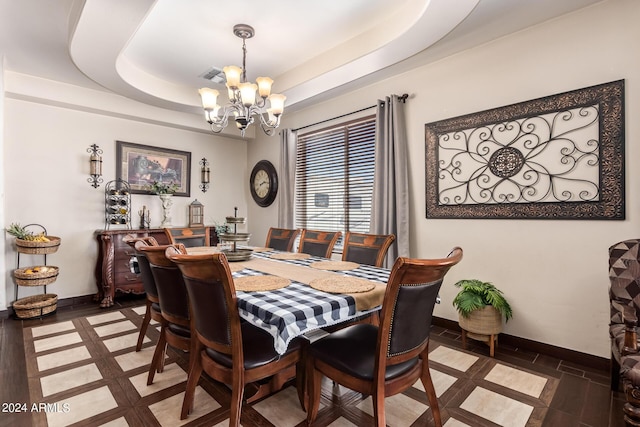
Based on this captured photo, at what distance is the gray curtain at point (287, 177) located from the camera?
4.62 meters

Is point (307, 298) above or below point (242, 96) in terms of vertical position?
below

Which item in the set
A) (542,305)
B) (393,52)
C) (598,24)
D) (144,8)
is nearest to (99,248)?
(144,8)

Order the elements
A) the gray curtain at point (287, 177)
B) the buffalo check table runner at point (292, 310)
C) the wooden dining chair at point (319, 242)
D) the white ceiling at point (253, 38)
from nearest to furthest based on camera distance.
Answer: the buffalo check table runner at point (292, 310), the white ceiling at point (253, 38), the wooden dining chair at point (319, 242), the gray curtain at point (287, 177)

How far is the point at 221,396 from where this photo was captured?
1958mm

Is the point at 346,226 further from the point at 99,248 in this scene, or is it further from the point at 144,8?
the point at 99,248

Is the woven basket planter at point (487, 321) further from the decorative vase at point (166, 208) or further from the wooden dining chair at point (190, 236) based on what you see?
the decorative vase at point (166, 208)

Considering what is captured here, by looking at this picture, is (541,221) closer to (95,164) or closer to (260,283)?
(260,283)

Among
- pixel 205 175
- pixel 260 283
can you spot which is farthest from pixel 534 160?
pixel 205 175

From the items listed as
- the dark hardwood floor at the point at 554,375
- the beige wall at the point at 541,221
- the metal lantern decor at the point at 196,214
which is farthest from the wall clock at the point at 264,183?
the dark hardwood floor at the point at 554,375

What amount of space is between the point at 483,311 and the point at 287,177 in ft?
10.3

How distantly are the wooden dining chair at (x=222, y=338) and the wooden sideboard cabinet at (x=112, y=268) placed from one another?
2.76 m

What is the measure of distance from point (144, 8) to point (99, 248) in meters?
3.06

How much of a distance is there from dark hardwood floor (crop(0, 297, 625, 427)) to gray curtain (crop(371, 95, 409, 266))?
1.08m

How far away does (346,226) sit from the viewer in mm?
4059
